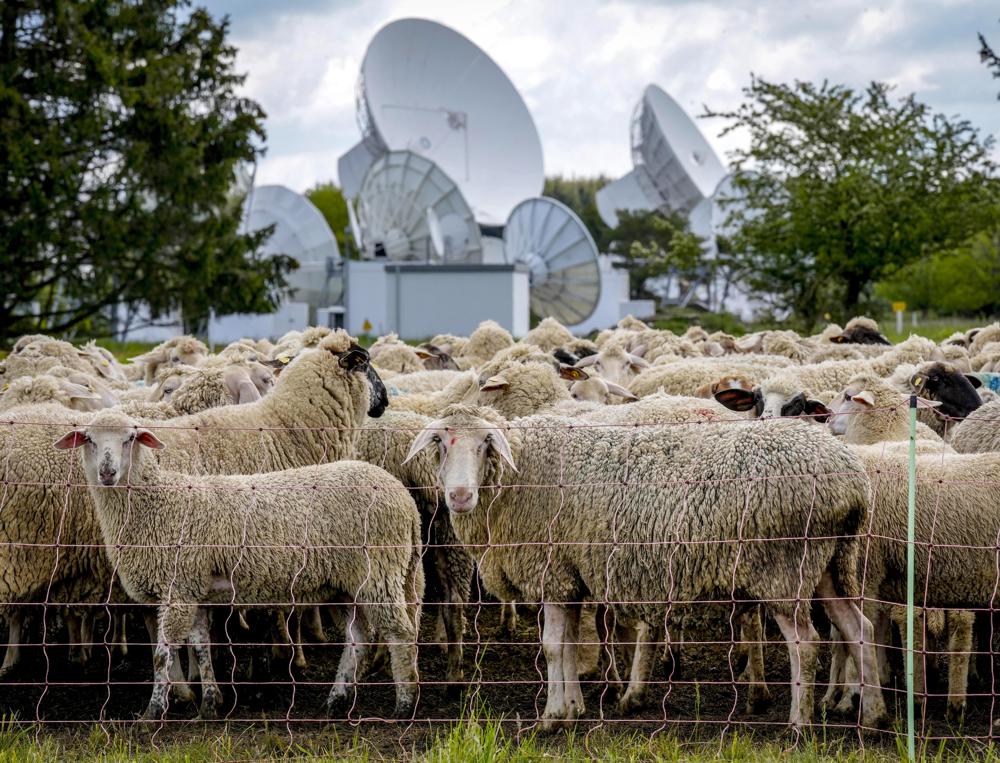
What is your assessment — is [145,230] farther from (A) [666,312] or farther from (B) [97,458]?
(A) [666,312]

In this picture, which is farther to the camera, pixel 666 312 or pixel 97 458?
pixel 666 312

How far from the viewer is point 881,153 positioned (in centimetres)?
2527

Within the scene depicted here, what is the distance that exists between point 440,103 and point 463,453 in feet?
117

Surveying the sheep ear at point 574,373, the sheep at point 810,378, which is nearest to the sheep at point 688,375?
the sheep at point 810,378

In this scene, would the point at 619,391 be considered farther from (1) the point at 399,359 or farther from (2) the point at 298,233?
(2) the point at 298,233

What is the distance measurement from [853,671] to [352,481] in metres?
2.52

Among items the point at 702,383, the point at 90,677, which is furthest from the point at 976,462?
the point at 90,677

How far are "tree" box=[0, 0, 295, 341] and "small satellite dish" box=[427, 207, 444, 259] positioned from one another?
10.9m

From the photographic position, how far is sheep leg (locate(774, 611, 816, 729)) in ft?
16.6

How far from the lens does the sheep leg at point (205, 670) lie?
5.48 metres

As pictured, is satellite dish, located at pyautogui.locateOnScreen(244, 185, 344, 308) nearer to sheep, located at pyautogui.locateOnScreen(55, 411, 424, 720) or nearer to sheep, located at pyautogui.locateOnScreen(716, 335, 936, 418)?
sheep, located at pyautogui.locateOnScreen(716, 335, 936, 418)

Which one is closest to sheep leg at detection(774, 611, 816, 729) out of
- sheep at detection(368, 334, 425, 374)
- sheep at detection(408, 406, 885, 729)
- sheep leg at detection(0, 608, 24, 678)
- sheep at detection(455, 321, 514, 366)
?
sheep at detection(408, 406, 885, 729)

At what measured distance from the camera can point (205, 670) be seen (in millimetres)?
5512

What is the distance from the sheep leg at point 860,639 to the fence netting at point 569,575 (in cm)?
2
